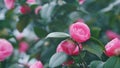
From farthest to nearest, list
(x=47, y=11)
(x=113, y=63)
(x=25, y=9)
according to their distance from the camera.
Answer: (x=25, y=9), (x=47, y=11), (x=113, y=63)

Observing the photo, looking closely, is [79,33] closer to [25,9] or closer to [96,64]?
[96,64]

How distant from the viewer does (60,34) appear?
1.50 m

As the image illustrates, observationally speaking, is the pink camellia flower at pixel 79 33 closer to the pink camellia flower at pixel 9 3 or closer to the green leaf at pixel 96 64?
the green leaf at pixel 96 64

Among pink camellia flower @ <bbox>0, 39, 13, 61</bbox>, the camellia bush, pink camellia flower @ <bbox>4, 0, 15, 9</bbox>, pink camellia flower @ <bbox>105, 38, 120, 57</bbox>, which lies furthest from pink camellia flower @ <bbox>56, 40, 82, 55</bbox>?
pink camellia flower @ <bbox>4, 0, 15, 9</bbox>

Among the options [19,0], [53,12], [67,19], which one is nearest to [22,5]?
[19,0]

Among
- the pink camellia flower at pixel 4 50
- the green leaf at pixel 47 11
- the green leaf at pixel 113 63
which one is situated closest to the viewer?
the green leaf at pixel 113 63

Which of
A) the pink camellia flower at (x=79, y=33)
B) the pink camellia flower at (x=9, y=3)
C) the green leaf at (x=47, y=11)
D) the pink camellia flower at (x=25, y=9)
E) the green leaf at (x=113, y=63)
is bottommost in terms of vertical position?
the green leaf at (x=113, y=63)

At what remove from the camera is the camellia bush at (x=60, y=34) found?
59.2 inches

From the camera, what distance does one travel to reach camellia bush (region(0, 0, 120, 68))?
4.93ft

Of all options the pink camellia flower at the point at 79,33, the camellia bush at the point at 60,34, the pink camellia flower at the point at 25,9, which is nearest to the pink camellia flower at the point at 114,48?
the camellia bush at the point at 60,34

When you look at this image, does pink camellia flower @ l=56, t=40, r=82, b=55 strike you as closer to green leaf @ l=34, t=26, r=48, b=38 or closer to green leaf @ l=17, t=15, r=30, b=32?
green leaf @ l=34, t=26, r=48, b=38

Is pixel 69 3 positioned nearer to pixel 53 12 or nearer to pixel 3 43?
pixel 53 12

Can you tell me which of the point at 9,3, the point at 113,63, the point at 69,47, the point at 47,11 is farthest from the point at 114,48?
the point at 9,3

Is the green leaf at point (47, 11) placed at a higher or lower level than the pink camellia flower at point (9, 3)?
lower
